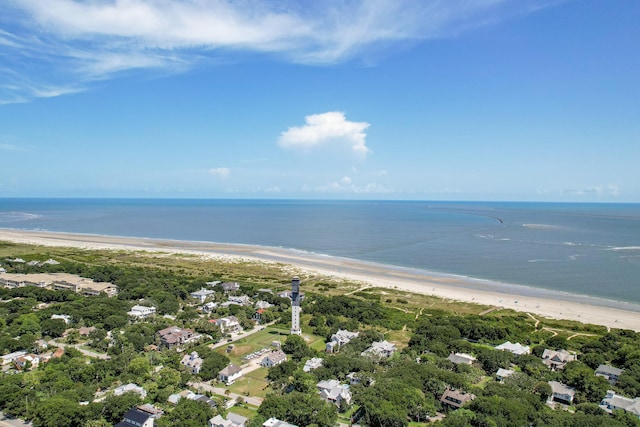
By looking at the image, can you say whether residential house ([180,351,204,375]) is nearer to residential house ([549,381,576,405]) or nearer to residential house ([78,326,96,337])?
residential house ([78,326,96,337])

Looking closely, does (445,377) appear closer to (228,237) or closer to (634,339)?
(634,339)

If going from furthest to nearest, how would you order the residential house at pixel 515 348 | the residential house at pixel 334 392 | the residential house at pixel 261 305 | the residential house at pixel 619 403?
the residential house at pixel 261 305
the residential house at pixel 515 348
the residential house at pixel 334 392
the residential house at pixel 619 403

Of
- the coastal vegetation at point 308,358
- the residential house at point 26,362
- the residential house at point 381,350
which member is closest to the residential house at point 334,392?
the coastal vegetation at point 308,358

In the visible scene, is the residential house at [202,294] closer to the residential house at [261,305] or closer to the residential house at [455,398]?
the residential house at [261,305]

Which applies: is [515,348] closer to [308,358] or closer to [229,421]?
[308,358]

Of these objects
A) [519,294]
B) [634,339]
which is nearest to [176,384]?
[634,339]

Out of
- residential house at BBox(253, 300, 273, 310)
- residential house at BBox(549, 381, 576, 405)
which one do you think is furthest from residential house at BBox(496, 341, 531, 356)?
residential house at BBox(253, 300, 273, 310)

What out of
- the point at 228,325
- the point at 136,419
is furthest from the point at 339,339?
the point at 136,419
